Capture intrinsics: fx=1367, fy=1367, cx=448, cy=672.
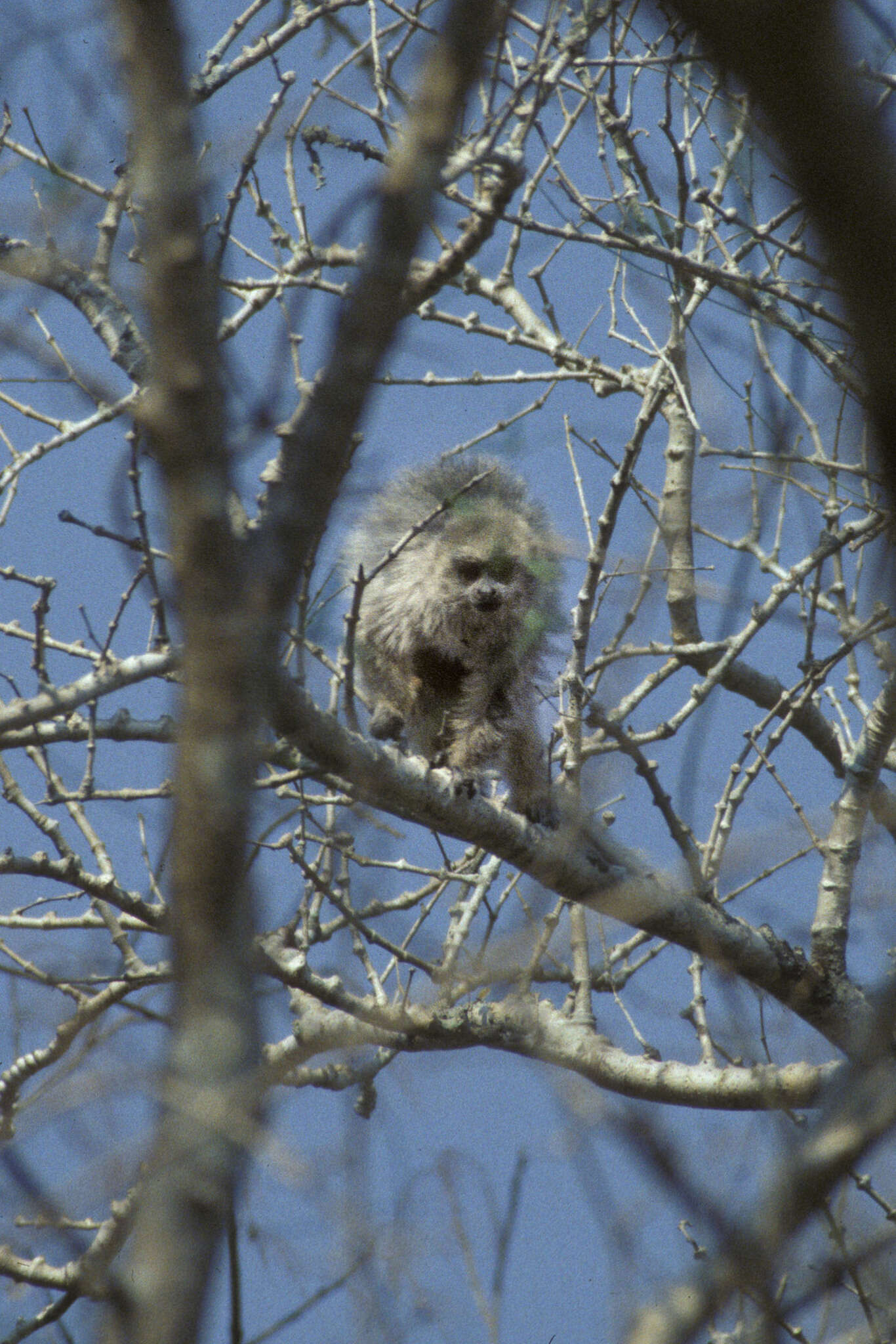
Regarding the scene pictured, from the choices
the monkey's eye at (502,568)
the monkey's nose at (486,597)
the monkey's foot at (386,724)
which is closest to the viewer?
the monkey's foot at (386,724)

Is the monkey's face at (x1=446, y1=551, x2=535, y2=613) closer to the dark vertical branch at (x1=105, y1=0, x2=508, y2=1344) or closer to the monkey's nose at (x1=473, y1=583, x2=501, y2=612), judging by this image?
the monkey's nose at (x1=473, y1=583, x2=501, y2=612)

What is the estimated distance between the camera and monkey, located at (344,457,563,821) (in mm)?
5930

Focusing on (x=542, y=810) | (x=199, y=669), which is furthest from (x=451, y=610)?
Answer: (x=199, y=669)

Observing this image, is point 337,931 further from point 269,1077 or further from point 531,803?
point 269,1077

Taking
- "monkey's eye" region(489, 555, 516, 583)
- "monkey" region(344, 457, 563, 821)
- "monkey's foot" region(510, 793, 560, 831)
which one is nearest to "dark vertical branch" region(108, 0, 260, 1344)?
A: "monkey's foot" region(510, 793, 560, 831)

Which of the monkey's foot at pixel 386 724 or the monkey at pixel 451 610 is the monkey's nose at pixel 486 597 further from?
the monkey's foot at pixel 386 724

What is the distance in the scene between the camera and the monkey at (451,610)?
233 inches

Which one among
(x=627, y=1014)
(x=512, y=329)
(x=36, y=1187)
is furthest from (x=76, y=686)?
(x=512, y=329)

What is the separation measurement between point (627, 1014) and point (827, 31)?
11.9 ft

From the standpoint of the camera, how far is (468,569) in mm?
6359

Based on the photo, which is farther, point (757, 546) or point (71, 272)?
point (757, 546)

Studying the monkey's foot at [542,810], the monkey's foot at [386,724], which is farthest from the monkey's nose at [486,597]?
the monkey's foot at [542,810]

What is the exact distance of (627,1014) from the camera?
177 inches

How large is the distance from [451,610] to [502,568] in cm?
32
